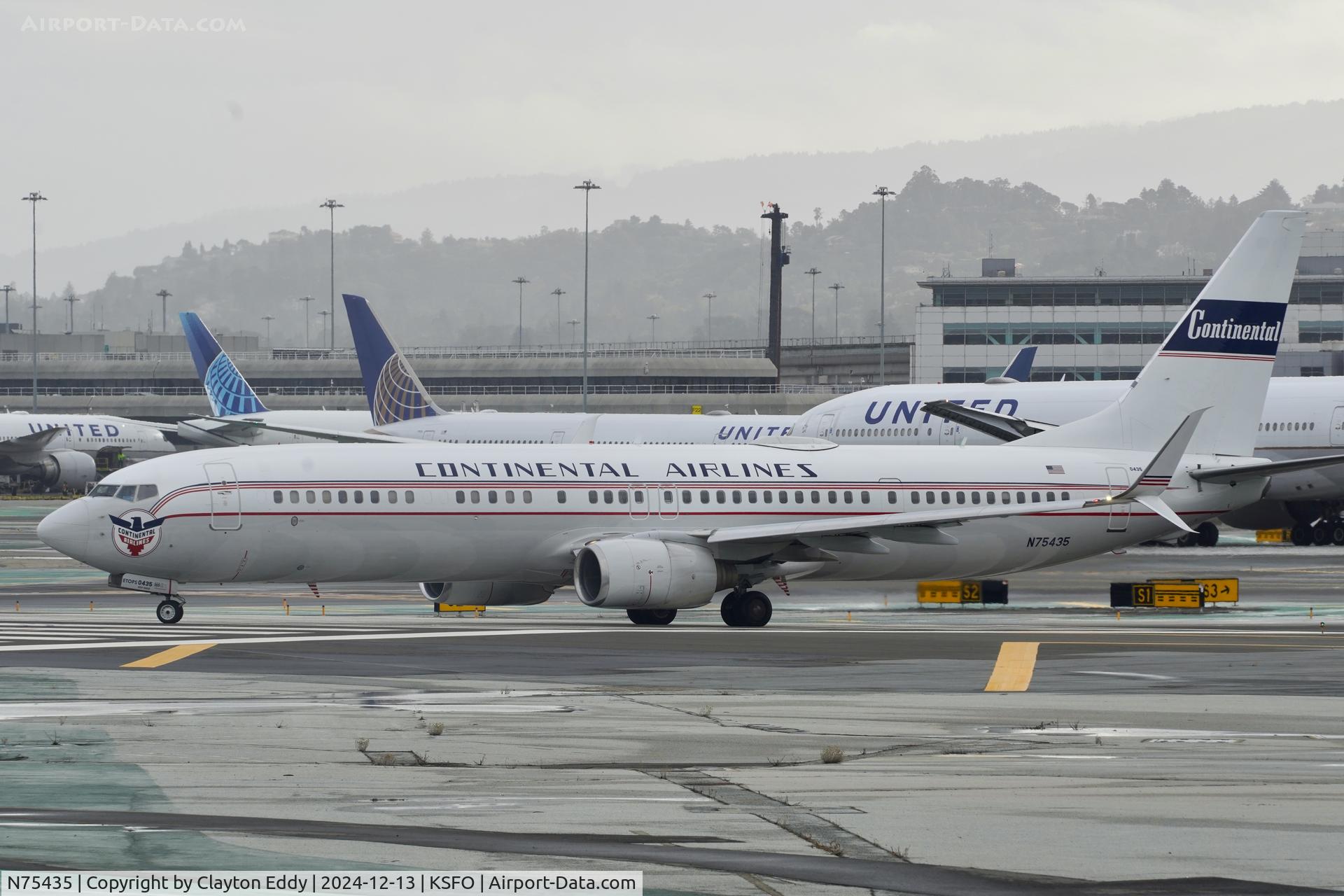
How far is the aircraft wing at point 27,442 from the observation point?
350ft

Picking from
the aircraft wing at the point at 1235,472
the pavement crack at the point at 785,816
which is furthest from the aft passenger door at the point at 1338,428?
the pavement crack at the point at 785,816

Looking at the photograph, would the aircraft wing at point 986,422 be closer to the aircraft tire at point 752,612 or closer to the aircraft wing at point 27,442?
the aircraft tire at point 752,612

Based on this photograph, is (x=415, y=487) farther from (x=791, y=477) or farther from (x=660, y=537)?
(x=791, y=477)

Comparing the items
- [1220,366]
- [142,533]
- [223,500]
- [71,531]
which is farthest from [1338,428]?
[71,531]

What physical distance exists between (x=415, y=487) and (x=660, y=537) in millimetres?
4963

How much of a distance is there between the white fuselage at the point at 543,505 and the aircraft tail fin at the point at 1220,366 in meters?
0.99

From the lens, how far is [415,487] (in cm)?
3425

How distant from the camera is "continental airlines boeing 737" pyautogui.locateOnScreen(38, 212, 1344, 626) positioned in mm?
33188

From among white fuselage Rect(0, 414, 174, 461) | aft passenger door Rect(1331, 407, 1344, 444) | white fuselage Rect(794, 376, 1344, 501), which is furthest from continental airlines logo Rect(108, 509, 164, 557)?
white fuselage Rect(0, 414, 174, 461)

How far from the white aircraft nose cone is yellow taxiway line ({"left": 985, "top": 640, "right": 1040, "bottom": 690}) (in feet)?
54.8

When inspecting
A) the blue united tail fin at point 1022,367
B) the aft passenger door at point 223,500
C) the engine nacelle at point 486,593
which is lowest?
the engine nacelle at point 486,593

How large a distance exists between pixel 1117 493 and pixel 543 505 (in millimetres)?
13183

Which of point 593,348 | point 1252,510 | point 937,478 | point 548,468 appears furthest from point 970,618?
point 593,348

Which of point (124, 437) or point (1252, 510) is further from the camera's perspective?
point (124, 437)
